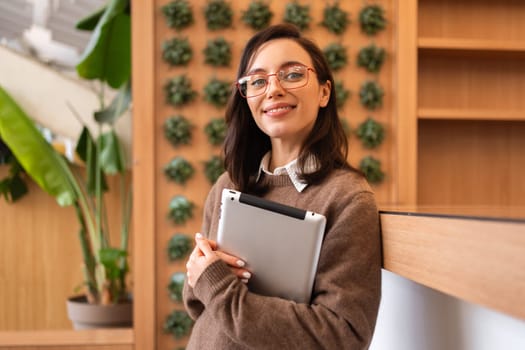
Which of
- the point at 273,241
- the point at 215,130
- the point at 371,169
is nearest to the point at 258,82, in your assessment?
the point at 273,241

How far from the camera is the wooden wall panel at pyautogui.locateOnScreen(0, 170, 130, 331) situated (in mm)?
2867

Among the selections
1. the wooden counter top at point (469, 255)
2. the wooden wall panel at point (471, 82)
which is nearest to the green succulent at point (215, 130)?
the wooden wall panel at point (471, 82)

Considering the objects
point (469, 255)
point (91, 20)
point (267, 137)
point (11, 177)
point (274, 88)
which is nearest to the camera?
point (469, 255)

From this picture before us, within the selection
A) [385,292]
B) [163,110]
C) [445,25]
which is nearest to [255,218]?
[385,292]

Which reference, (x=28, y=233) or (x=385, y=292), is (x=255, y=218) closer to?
(x=385, y=292)

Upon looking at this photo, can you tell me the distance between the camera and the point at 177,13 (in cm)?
229

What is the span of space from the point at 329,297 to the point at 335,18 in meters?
1.69

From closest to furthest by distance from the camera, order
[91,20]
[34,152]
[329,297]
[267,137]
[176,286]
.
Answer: [329,297] < [267,137] < [176,286] < [34,152] < [91,20]

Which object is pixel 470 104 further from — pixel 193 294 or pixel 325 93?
pixel 193 294

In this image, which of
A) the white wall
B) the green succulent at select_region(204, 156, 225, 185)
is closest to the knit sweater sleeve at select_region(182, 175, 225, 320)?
the white wall

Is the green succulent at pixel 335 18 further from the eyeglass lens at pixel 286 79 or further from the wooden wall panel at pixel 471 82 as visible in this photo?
the eyeglass lens at pixel 286 79

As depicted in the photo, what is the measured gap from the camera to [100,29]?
2.41m

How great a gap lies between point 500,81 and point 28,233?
8.10 ft

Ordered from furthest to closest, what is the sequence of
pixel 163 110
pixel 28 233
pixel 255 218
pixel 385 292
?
pixel 28 233, pixel 163 110, pixel 385 292, pixel 255 218
